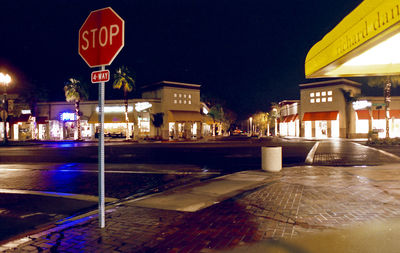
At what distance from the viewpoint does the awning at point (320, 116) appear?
156 ft

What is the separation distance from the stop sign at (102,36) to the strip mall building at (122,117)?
40.6 m

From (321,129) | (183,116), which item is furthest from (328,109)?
(183,116)

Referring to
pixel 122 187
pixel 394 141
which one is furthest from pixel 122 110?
pixel 122 187

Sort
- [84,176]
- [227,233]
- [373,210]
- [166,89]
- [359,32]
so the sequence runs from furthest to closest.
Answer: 1. [166,89]
2. [84,176]
3. [373,210]
4. [227,233]
5. [359,32]

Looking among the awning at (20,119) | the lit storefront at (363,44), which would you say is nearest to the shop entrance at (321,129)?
the lit storefront at (363,44)

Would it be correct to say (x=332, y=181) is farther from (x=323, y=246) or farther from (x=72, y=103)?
(x=72, y=103)

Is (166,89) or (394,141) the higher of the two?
(166,89)

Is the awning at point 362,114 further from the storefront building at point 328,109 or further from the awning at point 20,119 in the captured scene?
the awning at point 20,119

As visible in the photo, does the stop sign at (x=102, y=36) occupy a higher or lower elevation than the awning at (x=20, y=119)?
lower

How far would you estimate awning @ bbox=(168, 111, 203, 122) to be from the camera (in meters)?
48.0

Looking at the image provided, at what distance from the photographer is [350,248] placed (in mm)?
4355

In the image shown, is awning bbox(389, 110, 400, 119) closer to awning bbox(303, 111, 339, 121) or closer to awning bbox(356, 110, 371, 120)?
awning bbox(356, 110, 371, 120)

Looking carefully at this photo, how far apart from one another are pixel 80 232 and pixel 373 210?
18.8ft

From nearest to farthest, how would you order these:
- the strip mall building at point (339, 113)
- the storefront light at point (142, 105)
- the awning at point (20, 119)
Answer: the storefront light at point (142, 105) < the strip mall building at point (339, 113) < the awning at point (20, 119)
